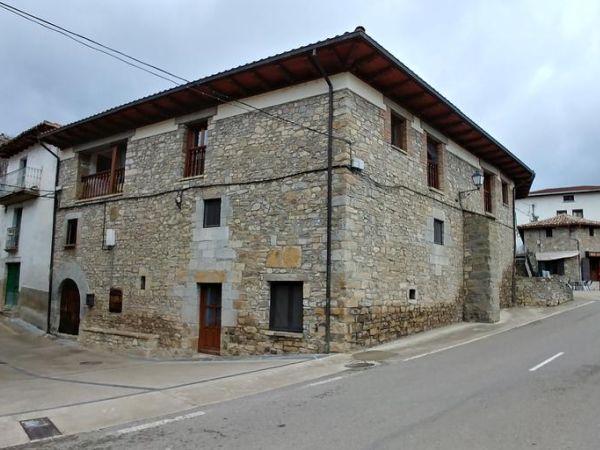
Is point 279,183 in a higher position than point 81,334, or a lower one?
higher

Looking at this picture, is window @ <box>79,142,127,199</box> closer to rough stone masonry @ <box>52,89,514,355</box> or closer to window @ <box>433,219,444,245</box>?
rough stone masonry @ <box>52,89,514,355</box>

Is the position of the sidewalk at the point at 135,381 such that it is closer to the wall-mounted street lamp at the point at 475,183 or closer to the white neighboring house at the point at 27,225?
the wall-mounted street lamp at the point at 475,183

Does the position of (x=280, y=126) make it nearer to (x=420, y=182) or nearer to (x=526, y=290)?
(x=420, y=182)

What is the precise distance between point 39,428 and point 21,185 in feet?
50.4

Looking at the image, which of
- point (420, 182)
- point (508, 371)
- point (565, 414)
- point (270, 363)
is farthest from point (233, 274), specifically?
point (565, 414)

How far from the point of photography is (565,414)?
480cm

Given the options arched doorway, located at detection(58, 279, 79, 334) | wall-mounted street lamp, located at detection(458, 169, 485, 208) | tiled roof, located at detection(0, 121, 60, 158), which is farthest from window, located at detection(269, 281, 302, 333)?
tiled roof, located at detection(0, 121, 60, 158)

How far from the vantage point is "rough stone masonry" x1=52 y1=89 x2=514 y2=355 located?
10.0 m

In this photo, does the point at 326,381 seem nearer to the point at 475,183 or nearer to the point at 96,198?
the point at 475,183

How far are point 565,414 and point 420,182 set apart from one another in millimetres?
8523

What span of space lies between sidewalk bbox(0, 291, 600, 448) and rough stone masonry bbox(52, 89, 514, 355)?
33.9 inches

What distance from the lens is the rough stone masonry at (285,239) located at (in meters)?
10.0

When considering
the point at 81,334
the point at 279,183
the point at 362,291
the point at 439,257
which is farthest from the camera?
the point at 81,334

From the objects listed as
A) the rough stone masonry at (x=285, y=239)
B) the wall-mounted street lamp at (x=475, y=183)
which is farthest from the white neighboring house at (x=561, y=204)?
the rough stone masonry at (x=285, y=239)
